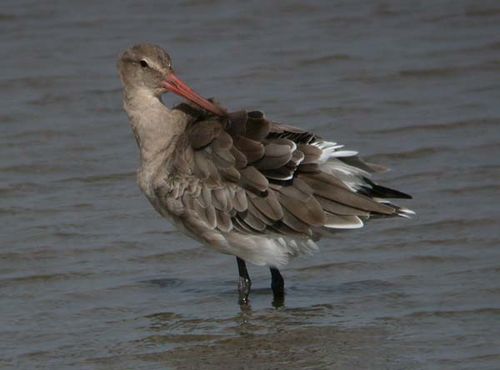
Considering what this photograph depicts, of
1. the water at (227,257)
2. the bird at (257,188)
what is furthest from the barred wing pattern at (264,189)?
the water at (227,257)

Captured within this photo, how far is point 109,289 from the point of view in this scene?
30.1 feet

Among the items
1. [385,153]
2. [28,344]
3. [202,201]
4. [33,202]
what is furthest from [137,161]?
[28,344]

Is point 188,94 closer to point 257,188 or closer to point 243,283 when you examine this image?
point 257,188

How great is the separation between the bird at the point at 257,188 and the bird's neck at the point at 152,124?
0.03ft

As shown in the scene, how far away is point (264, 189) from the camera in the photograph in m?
8.62

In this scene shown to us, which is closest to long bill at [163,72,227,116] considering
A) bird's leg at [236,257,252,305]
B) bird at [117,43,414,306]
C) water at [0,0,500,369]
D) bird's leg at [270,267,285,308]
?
bird at [117,43,414,306]

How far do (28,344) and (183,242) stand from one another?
7.30 feet

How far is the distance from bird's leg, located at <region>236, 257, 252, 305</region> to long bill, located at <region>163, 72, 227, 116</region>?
3.29ft

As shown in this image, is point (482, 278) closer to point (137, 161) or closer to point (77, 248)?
point (77, 248)

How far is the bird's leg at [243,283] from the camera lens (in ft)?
29.3

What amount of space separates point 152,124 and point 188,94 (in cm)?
32

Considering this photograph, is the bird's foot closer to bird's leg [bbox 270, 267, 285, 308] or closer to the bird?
the bird

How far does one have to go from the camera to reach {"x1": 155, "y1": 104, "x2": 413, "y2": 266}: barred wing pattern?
8.58 metres

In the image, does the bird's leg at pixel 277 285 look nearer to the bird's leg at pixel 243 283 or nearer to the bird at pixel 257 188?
the bird at pixel 257 188
